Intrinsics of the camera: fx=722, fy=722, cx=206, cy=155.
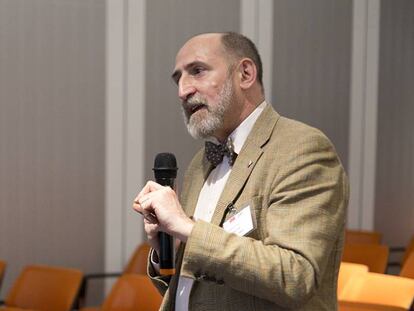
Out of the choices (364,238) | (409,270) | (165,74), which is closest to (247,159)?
(409,270)

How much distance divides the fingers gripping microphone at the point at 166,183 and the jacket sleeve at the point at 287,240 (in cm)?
19

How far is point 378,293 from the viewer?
3865mm

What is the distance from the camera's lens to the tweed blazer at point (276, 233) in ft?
5.12

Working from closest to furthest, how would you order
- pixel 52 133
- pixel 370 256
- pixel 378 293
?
1. pixel 378 293
2. pixel 370 256
3. pixel 52 133

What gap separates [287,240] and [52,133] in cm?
454

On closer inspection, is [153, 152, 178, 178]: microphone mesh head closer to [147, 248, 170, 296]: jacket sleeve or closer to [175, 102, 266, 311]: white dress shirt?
[175, 102, 266, 311]: white dress shirt

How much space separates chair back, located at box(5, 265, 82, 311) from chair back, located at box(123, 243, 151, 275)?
88 centimetres

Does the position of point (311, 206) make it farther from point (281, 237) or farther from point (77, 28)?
point (77, 28)

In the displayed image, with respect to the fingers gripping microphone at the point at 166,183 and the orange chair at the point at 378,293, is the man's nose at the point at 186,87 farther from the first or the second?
the orange chair at the point at 378,293

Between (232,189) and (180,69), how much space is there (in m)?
0.35

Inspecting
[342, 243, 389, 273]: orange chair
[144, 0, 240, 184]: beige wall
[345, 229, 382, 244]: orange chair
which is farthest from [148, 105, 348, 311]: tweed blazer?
[345, 229, 382, 244]: orange chair

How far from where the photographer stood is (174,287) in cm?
189

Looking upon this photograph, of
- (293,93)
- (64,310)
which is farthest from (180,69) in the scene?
(293,93)

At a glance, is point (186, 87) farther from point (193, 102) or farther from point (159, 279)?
point (159, 279)
